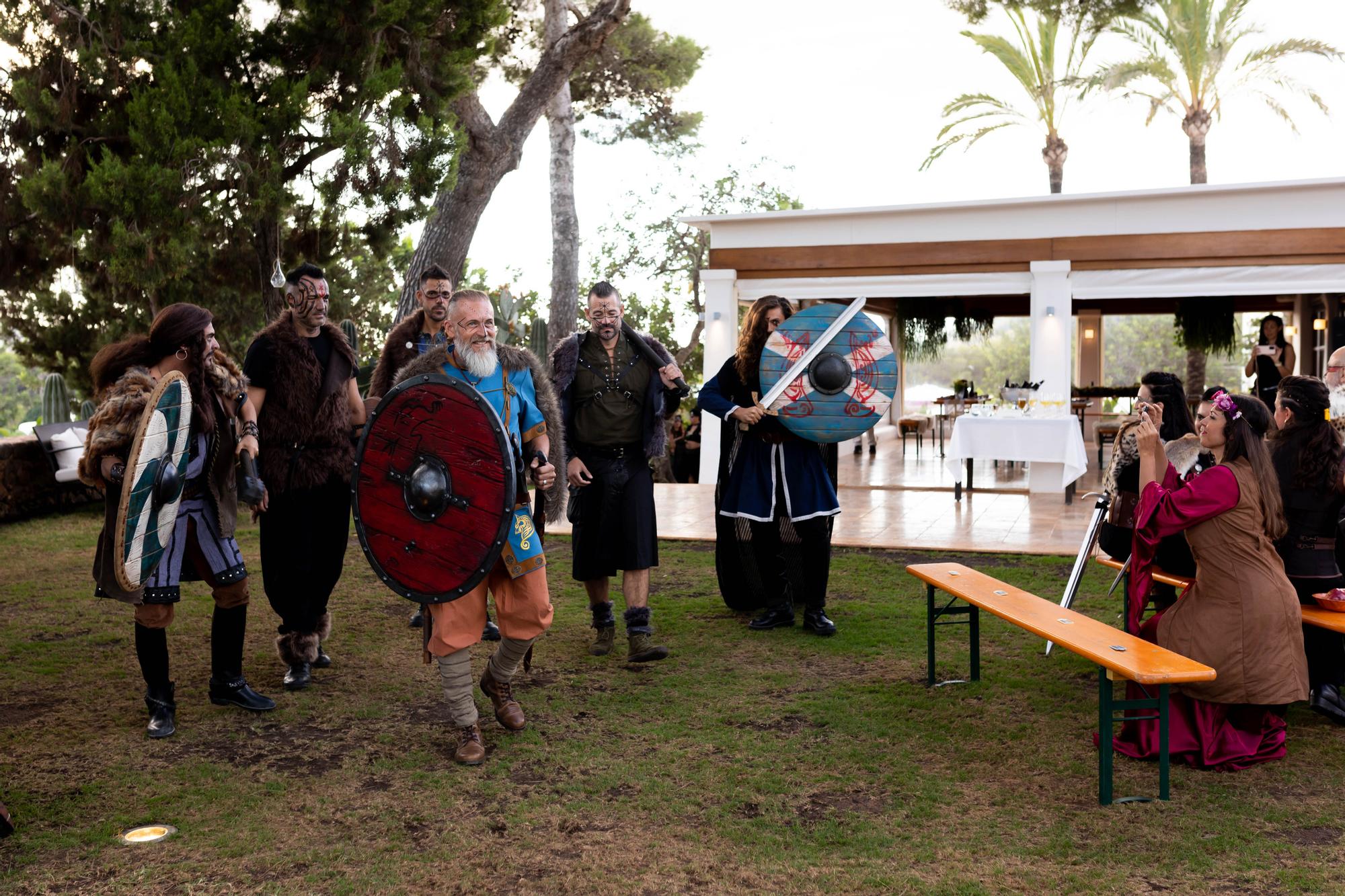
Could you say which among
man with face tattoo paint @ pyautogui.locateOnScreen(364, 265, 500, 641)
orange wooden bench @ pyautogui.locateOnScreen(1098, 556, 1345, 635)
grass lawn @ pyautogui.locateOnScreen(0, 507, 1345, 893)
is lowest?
grass lawn @ pyautogui.locateOnScreen(0, 507, 1345, 893)

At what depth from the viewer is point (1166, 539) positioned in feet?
14.4

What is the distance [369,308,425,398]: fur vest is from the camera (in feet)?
16.4

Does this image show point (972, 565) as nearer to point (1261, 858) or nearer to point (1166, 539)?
point (1166, 539)

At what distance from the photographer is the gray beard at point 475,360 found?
3.66m

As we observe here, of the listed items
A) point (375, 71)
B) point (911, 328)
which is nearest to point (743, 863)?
point (375, 71)

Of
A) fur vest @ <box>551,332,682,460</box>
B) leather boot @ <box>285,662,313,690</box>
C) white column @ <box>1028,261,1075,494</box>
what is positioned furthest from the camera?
white column @ <box>1028,261,1075,494</box>

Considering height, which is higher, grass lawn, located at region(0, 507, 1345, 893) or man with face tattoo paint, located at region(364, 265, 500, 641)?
man with face tattoo paint, located at region(364, 265, 500, 641)

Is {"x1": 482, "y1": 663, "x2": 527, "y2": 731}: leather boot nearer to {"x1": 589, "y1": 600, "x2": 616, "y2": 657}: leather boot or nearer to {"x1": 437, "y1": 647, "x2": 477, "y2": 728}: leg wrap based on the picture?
{"x1": 437, "y1": 647, "x2": 477, "y2": 728}: leg wrap

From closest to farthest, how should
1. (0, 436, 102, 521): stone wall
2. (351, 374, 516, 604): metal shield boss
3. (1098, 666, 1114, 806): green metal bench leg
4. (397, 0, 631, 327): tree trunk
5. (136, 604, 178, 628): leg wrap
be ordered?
(1098, 666, 1114, 806): green metal bench leg
(351, 374, 516, 604): metal shield boss
(136, 604, 178, 628): leg wrap
(0, 436, 102, 521): stone wall
(397, 0, 631, 327): tree trunk

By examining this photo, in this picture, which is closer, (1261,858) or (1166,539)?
(1261,858)

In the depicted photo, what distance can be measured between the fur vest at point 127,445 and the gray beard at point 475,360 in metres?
0.89

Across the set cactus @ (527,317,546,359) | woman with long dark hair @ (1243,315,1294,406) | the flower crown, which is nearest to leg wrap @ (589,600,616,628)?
the flower crown

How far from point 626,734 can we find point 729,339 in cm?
882

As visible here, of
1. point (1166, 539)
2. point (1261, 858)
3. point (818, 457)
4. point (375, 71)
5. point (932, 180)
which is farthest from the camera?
point (932, 180)
